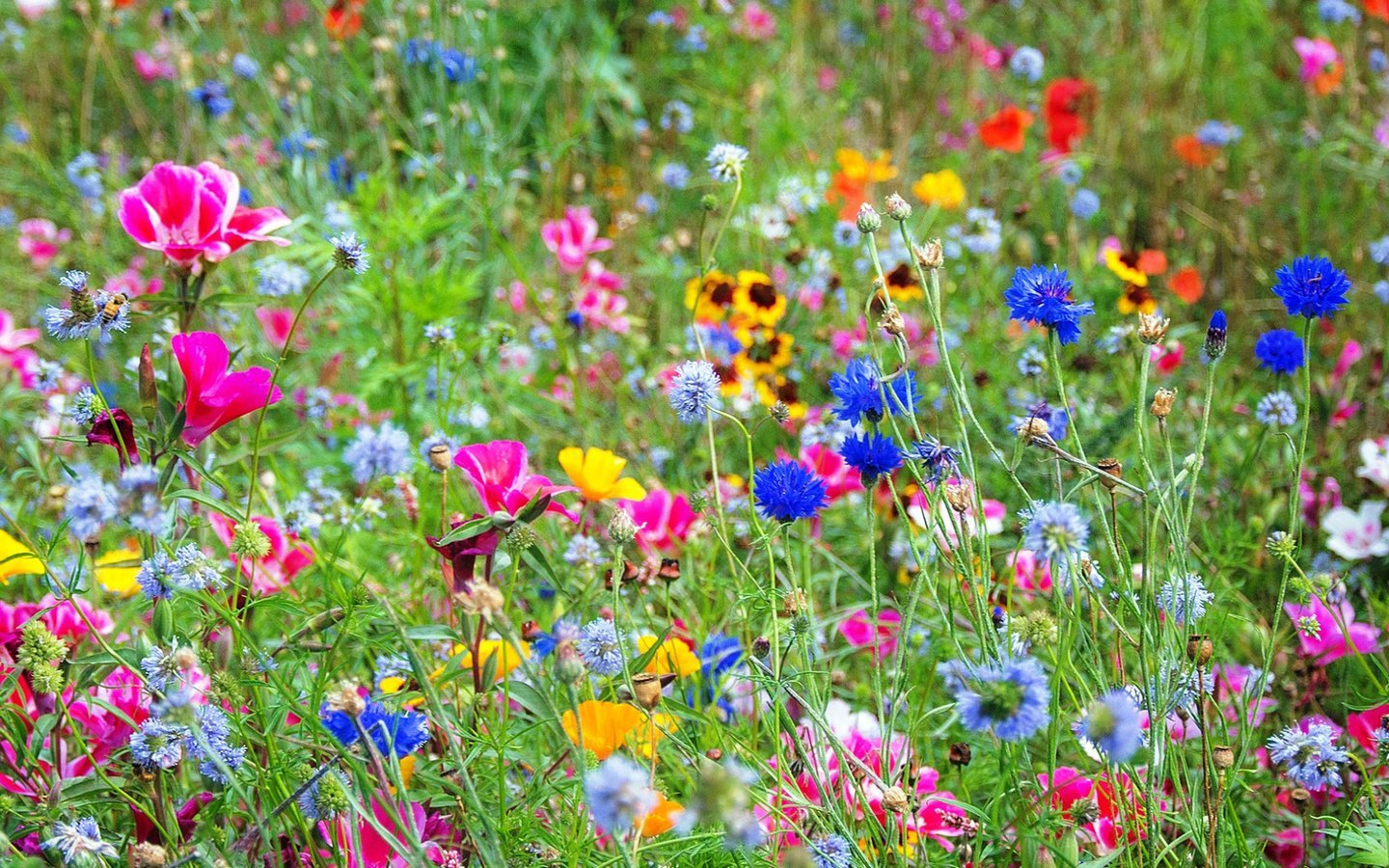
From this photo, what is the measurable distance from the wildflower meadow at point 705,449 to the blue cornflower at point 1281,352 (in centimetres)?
2

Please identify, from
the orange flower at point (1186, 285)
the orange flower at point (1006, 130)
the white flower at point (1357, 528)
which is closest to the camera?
the white flower at point (1357, 528)

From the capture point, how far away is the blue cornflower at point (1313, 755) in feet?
2.91

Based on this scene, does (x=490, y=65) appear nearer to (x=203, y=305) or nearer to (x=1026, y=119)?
(x=1026, y=119)

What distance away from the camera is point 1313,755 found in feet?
2.92

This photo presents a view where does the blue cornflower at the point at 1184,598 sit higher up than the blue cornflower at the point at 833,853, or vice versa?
the blue cornflower at the point at 1184,598

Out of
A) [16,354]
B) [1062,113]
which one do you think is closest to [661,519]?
[16,354]

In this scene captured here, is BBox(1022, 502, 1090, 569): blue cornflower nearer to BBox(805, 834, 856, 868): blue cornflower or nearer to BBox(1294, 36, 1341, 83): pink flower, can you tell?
BBox(805, 834, 856, 868): blue cornflower

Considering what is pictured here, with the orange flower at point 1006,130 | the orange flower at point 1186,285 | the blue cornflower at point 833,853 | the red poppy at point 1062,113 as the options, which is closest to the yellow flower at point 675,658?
the blue cornflower at point 833,853

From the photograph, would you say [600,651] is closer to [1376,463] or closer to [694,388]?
[694,388]

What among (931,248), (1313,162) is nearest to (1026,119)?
(1313,162)

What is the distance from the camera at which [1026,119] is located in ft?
8.21

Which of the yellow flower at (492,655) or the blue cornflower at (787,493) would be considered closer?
the blue cornflower at (787,493)

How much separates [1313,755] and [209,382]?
906 millimetres

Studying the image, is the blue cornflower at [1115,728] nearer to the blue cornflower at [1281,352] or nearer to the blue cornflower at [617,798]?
the blue cornflower at [617,798]
